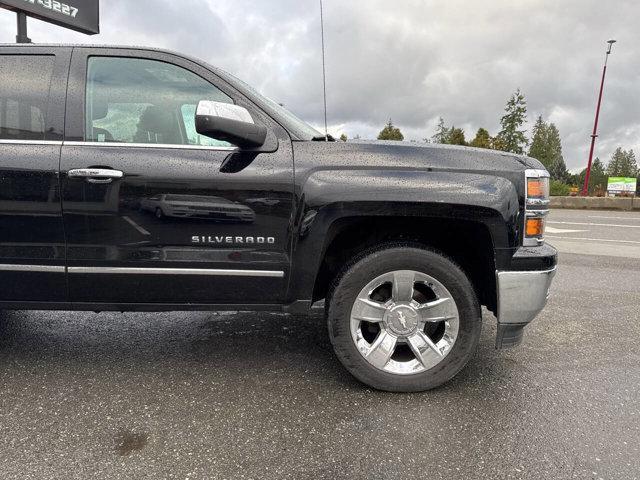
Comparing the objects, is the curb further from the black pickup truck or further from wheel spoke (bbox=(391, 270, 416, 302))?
wheel spoke (bbox=(391, 270, 416, 302))

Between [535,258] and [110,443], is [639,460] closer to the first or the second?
[535,258]

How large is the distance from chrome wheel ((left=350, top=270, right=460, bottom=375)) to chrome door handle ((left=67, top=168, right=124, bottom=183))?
142 cm

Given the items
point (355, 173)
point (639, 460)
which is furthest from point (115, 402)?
point (639, 460)

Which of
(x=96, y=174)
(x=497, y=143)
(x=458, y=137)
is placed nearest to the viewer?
(x=96, y=174)

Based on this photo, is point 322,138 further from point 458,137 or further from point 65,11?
point 458,137

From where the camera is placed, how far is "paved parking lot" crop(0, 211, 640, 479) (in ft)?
6.16

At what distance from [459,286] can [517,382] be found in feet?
2.51

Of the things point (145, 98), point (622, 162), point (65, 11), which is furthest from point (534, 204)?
point (622, 162)

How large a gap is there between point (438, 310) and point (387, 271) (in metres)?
0.35

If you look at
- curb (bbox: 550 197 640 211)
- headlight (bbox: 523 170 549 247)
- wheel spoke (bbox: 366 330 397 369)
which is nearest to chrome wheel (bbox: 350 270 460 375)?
wheel spoke (bbox: 366 330 397 369)

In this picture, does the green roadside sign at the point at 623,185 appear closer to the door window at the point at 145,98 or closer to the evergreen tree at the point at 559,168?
the door window at the point at 145,98

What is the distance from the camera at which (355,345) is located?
243cm

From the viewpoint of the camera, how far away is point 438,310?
2416mm

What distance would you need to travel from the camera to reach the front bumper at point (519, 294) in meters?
2.36
